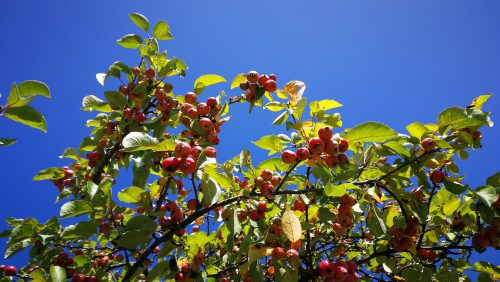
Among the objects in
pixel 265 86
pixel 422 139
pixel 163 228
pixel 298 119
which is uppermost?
pixel 265 86

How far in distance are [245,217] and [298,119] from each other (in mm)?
1203

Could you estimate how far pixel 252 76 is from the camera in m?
2.82

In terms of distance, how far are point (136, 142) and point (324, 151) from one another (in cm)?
123

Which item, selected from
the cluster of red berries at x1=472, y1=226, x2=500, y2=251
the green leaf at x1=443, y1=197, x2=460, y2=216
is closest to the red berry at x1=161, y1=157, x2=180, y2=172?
the green leaf at x1=443, y1=197, x2=460, y2=216

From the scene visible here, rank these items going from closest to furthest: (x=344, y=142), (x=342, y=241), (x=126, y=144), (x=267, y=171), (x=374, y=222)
Answer: 1. (x=126, y=144)
2. (x=344, y=142)
3. (x=374, y=222)
4. (x=267, y=171)
5. (x=342, y=241)

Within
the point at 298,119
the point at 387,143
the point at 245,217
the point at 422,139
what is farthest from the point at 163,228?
the point at 422,139

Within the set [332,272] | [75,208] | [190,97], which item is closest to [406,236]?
[332,272]

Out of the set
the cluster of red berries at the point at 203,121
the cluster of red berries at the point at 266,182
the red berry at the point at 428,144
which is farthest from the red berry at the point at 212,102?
the red berry at the point at 428,144

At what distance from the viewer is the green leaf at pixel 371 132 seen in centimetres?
194

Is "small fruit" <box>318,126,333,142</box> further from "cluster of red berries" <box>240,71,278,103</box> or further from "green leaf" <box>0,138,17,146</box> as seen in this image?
"green leaf" <box>0,138,17,146</box>

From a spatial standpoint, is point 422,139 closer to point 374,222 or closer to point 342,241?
point 374,222

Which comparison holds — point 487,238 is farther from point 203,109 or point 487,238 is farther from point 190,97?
point 190,97

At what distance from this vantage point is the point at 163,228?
96.4 inches

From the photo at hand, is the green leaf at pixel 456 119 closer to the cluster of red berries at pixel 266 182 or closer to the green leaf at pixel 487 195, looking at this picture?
the green leaf at pixel 487 195
